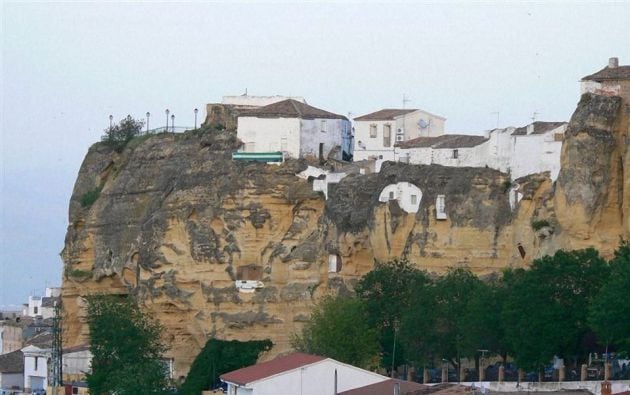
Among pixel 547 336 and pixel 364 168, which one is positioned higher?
pixel 364 168

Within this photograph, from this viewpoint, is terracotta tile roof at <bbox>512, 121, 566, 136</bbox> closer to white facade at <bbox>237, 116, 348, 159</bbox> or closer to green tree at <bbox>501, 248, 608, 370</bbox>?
green tree at <bbox>501, 248, 608, 370</bbox>

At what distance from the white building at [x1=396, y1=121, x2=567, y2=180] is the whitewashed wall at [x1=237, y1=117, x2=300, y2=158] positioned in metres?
4.95

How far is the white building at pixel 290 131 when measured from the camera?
88.2m

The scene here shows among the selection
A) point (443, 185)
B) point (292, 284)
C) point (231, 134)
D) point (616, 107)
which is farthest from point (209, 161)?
point (616, 107)

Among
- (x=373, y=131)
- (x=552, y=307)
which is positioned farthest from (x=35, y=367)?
(x=552, y=307)

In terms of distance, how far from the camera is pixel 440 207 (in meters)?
80.6

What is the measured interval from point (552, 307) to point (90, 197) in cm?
3777

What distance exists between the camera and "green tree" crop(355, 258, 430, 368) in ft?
252

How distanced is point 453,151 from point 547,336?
1788 centimetres

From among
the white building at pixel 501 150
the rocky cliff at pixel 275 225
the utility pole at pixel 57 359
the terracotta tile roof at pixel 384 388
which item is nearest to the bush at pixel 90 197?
the rocky cliff at pixel 275 225

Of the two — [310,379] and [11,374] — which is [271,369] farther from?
[11,374]

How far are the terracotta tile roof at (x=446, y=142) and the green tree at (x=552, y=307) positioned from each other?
14.5m

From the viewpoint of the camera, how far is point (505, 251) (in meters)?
78.8

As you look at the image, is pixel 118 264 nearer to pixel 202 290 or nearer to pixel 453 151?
pixel 202 290
